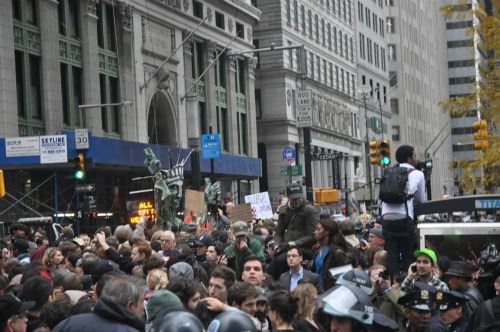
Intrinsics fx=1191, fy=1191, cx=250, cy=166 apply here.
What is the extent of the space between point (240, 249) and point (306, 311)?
574 centimetres

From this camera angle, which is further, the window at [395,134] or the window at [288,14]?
the window at [395,134]

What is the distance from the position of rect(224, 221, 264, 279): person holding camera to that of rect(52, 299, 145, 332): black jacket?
7.52 metres

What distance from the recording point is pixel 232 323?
21.0ft

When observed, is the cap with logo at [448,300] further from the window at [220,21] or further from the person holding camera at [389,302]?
the window at [220,21]

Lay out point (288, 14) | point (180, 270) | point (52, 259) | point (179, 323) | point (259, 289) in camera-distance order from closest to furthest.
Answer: point (179, 323) → point (259, 289) → point (180, 270) → point (52, 259) → point (288, 14)

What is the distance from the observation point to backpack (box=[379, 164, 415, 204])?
14.4m

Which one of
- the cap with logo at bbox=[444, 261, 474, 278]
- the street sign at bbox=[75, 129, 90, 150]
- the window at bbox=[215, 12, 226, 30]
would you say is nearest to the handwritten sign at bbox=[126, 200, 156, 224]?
the street sign at bbox=[75, 129, 90, 150]

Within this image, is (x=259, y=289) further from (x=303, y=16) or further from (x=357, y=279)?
(x=303, y=16)

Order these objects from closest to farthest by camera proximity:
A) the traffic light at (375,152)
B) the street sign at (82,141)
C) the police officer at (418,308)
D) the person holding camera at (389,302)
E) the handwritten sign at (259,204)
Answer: the police officer at (418,308) → the person holding camera at (389,302) → the handwritten sign at (259,204) → the street sign at (82,141) → the traffic light at (375,152)

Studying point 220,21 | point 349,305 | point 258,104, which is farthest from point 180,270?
point 258,104

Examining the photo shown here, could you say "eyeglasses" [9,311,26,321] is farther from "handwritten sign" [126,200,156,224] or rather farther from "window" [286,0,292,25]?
"window" [286,0,292,25]

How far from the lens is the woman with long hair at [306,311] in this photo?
956 cm

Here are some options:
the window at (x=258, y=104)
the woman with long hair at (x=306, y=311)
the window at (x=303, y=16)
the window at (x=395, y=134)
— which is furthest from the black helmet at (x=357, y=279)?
the window at (x=395, y=134)

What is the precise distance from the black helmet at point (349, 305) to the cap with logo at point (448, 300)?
3068 millimetres
